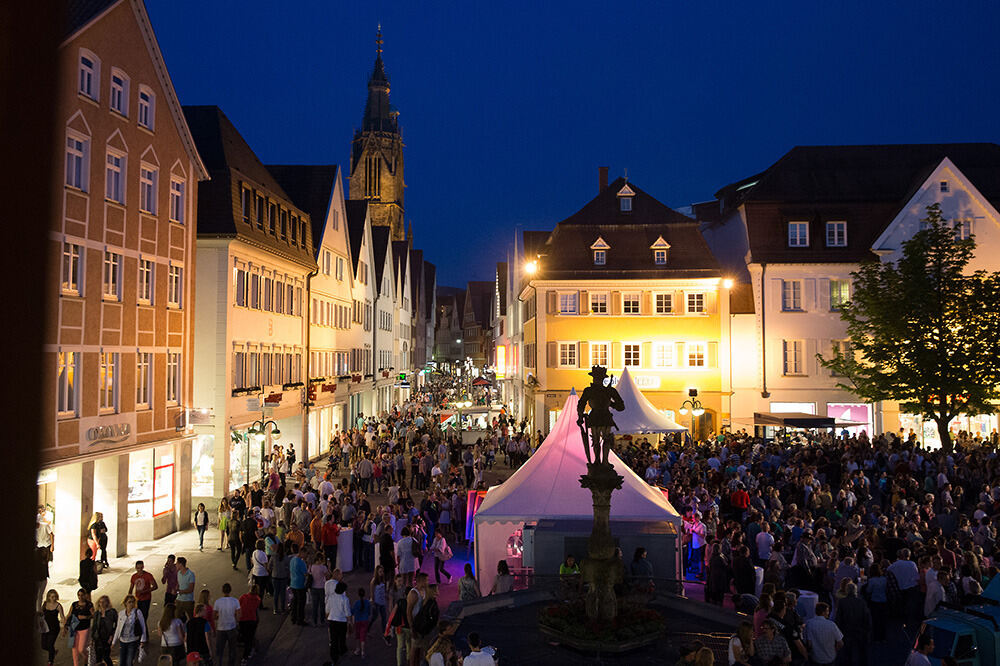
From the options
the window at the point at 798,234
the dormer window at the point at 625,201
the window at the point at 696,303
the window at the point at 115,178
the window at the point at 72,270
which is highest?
the dormer window at the point at 625,201

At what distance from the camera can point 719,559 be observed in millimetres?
13773

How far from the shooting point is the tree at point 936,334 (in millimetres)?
30484

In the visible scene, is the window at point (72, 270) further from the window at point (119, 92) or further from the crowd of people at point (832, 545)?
the crowd of people at point (832, 545)

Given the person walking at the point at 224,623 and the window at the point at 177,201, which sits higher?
the window at the point at 177,201

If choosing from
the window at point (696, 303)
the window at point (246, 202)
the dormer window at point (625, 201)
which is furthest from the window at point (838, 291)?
the window at point (246, 202)

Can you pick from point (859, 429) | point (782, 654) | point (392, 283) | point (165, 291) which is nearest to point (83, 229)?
point (165, 291)

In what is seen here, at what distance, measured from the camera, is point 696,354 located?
39500 mm

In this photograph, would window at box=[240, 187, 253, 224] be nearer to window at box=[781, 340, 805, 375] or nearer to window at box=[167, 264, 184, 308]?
window at box=[167, 264, 184, 308]

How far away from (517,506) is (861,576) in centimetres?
612

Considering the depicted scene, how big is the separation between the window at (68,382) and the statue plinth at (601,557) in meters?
12.2

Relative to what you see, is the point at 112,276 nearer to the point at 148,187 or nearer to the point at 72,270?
the point at 72,270

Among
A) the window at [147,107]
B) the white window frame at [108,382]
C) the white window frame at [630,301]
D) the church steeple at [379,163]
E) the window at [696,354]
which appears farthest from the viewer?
the church steeple at [379,163]

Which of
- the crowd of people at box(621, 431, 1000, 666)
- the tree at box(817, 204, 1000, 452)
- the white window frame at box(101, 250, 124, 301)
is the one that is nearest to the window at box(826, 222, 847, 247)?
the tree at box(817, 204, 1000, 452)

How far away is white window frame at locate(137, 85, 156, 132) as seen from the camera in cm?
2105
